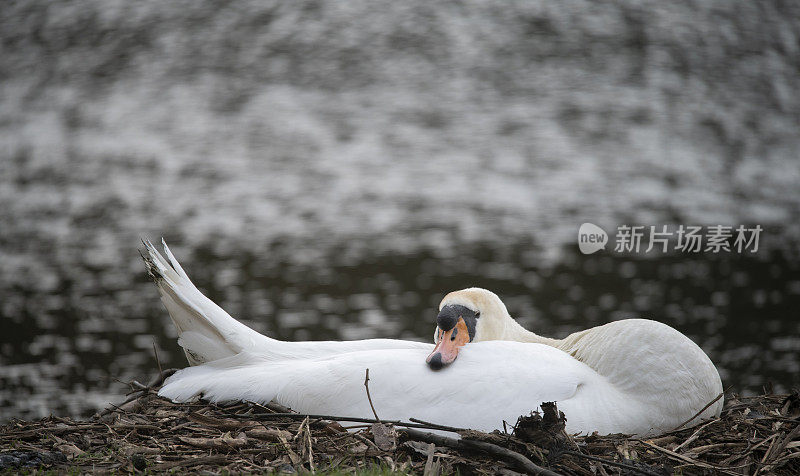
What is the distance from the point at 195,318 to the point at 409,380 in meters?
1.23

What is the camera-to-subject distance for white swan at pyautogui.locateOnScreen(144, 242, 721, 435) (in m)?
3.10

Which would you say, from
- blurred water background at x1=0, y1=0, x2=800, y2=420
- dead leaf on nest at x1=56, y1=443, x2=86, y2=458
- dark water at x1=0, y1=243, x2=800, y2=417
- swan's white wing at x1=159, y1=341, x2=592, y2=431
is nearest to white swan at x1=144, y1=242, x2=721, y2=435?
swan's white wing at x1=159, y1=341, x2=592, y2=431

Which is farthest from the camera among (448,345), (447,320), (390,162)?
(390,162)

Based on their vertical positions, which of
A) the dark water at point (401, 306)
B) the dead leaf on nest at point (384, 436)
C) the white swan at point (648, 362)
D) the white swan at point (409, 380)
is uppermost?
the dead leaf on nest at point (384, 436)

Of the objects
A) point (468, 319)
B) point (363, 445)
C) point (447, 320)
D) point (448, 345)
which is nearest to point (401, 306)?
point (468, 319)

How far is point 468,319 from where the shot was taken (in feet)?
12.7

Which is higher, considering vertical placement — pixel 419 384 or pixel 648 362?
pixel 419 384

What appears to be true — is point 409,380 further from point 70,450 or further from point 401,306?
point 401,306

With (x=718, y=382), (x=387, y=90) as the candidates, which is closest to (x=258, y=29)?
(x=387, y=90)

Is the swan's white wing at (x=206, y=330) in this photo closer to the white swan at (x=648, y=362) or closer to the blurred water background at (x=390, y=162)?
the white swan at (x=648, y=362)

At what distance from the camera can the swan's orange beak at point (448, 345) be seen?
320 cm

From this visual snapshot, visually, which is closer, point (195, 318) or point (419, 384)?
point (419, 384)

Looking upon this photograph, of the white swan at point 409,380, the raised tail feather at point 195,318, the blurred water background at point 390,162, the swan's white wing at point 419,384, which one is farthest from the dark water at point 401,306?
the swan's white wing at point 419,384

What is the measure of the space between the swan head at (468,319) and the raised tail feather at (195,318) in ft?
3.27
